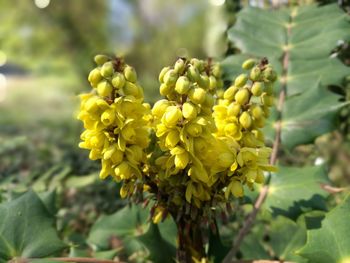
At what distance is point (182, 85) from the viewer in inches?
29.3

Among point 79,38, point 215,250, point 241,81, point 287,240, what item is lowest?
point 79,38

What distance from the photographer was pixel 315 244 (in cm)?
85

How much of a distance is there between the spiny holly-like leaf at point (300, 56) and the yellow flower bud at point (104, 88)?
570 millimetres

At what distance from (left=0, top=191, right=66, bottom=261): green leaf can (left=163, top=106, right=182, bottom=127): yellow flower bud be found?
344 millimetres

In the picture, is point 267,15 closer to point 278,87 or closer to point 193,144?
point 278,87

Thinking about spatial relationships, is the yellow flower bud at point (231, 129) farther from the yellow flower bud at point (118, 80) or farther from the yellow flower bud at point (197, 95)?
the yellow flower bud at point (118, 80)

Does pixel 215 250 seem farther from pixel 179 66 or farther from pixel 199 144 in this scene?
pixel 179 66

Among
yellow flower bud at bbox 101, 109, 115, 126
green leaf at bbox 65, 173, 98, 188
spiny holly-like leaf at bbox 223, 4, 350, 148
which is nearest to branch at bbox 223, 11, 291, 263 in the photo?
spiny holly-like leaf at bbox 223, 4, 350, 148

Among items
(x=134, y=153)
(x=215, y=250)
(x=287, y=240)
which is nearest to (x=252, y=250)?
(x=287, y=240)

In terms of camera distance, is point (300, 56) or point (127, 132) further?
point (300, 56)

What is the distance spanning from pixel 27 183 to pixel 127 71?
962mm

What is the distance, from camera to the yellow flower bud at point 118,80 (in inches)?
29.8

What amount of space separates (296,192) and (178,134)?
47cm

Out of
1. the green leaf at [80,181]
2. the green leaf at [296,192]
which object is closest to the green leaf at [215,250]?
the green leaf at [296,192]
